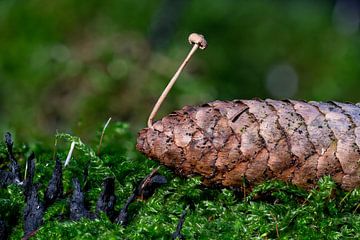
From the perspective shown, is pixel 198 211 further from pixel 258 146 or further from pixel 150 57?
pixel 150 57

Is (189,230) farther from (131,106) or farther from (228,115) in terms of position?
(131,106)

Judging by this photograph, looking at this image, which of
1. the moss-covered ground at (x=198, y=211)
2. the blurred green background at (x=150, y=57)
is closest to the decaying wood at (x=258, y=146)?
the moss-covered ground at (x=198, y=211)

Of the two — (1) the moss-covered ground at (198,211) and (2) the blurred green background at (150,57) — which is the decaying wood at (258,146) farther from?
(2) the blurred green background at (150,57)

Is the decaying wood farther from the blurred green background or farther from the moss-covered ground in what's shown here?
the blurred green background

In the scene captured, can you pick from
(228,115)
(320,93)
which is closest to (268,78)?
(320,93)

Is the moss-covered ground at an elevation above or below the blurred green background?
below

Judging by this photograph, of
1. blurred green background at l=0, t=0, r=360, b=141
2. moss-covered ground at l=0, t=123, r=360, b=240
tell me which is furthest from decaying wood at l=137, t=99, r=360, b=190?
blurred green background at l=0, t=0, r=360, b=141
